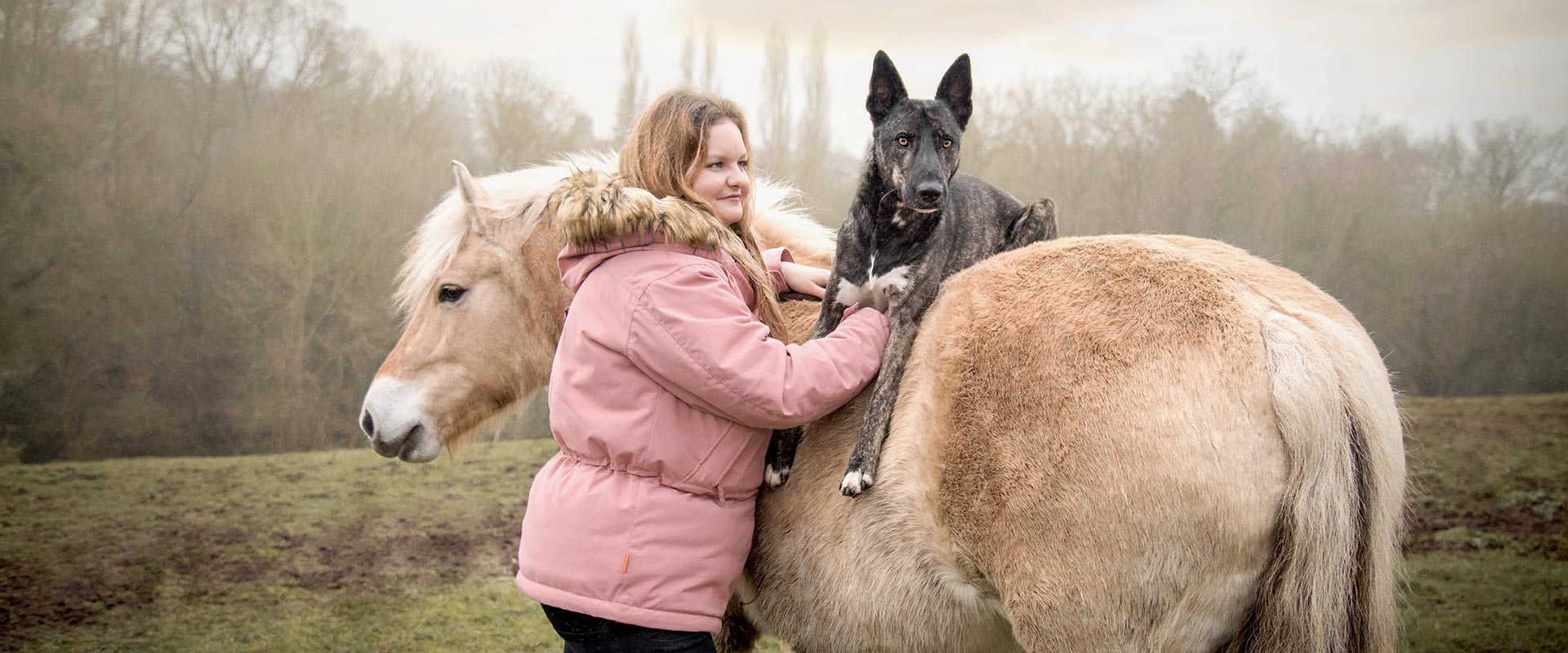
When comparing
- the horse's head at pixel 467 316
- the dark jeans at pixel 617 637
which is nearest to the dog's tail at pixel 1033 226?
the dark jeans at pixel 617 637

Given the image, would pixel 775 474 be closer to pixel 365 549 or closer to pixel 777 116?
pixel 365 549

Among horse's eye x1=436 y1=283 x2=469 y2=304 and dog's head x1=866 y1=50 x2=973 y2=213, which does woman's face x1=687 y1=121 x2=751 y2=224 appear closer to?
dog's head x1=866 y1=50 x2=973 y2=213

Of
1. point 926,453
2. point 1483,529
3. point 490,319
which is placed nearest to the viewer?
point 926,453

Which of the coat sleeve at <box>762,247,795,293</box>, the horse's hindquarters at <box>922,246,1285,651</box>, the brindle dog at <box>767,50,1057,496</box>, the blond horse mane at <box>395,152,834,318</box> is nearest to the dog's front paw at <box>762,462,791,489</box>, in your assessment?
the brindle dog at <box>767,50,1057,496</box>

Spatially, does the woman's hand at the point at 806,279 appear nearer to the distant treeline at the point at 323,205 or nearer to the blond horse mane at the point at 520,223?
the blond horse mane at the point at 520,223

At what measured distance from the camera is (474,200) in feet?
8.53

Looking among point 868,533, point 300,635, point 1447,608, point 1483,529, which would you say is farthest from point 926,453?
point 1483,529

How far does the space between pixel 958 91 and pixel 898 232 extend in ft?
1.32

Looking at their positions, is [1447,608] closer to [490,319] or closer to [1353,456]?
[1353,456]

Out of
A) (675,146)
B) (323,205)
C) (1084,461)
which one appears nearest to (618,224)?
(675,146)

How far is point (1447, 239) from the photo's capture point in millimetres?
7406

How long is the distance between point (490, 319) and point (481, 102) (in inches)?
264

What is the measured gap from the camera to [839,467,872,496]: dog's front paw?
1803mm

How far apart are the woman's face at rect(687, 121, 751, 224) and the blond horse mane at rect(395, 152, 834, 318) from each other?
0.68 metres
